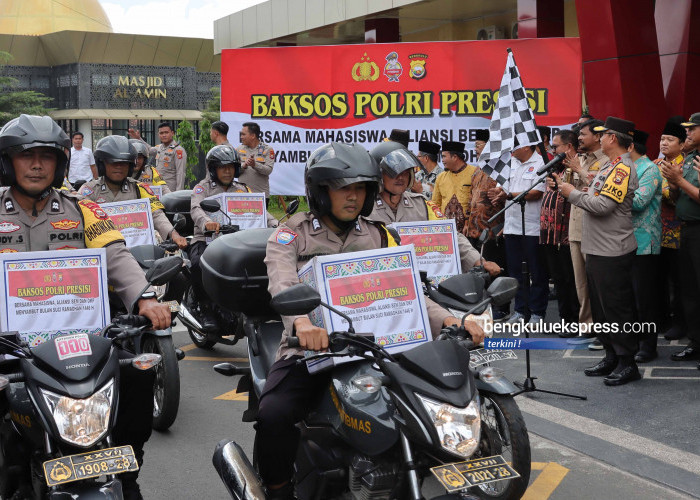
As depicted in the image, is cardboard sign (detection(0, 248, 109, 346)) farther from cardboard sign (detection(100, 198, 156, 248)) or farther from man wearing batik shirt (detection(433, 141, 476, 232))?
man wearing batik shirt (detection(433, 141, 476, 232))

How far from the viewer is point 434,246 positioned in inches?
259

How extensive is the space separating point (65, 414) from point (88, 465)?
0.22 m

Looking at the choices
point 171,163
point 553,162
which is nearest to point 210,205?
point 553,162

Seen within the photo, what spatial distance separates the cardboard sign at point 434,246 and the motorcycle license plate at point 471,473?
3201 mm

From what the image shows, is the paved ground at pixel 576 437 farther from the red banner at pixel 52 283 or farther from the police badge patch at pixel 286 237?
the police badge patch at pixel 286 237

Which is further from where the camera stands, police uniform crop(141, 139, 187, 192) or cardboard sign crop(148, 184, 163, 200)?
police uniform crop(141, 139, 187, 192)

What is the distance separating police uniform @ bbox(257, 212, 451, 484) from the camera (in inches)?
161

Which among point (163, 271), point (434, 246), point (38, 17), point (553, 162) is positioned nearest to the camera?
point (163, 271)

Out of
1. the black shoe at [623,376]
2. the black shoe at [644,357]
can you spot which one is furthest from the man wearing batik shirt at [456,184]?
the black shoe at [623,376]

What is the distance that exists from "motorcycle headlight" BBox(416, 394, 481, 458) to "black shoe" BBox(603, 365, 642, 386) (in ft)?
15.0

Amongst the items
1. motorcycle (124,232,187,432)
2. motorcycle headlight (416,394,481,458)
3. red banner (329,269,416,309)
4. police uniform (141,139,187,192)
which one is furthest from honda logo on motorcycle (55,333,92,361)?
police uniform (141,139,187,192)

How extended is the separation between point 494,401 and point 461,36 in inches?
804

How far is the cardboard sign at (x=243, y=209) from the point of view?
374 inches

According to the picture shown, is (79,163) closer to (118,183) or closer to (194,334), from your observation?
(194,334)
